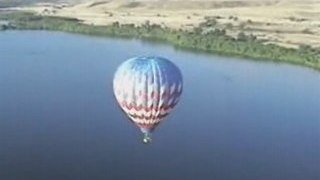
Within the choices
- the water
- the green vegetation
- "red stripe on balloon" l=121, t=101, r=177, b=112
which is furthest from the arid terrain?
"red stripe on balloon" l=121, t=101, r=177, b=112

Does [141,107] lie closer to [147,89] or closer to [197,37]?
[147,89]

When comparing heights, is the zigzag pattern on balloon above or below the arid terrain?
above

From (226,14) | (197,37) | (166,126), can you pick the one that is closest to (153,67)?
(166,126)

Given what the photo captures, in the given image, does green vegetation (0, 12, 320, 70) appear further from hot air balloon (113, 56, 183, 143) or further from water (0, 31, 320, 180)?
hot air balloon (113, 56, 183, 143)

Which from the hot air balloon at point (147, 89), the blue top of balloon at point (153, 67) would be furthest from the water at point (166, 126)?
the blue top of balloon at point (153, 67)

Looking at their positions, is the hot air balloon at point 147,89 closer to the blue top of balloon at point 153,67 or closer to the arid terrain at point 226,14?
the blue top of balloon at point 153,67

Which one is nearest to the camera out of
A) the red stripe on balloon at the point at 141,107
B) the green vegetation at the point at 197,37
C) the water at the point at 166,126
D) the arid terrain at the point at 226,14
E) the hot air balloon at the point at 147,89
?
the hot air balloon at the point at 147,89
